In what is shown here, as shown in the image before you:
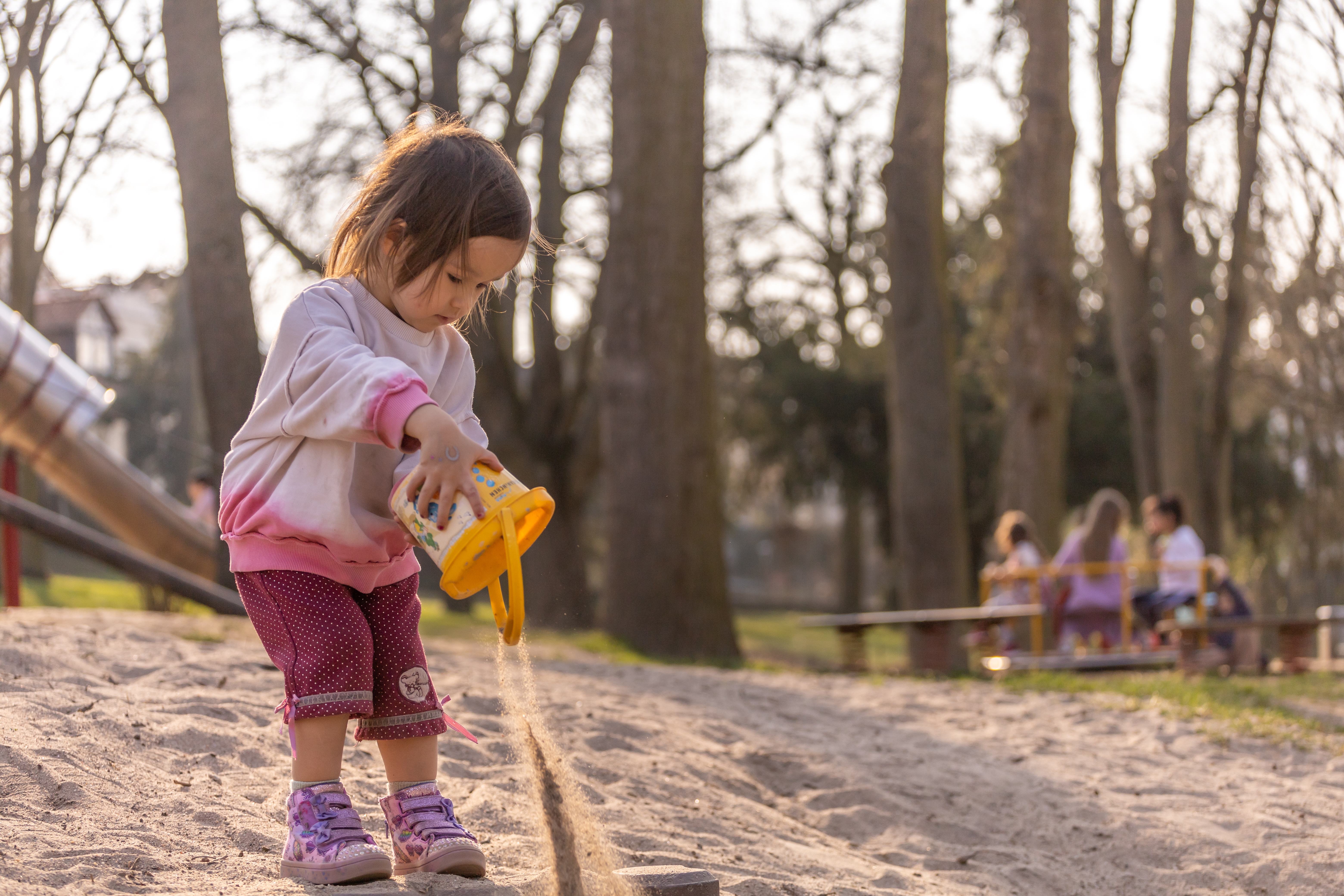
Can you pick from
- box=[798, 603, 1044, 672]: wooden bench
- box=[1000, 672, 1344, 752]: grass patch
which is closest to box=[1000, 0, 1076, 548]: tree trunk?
box=[798, 603, 1044, 672]: wooden bench

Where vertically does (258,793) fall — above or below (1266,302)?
below

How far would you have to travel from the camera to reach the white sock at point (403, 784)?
9.50 feet

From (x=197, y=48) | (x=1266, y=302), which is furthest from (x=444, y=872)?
(x=1266, y=302)

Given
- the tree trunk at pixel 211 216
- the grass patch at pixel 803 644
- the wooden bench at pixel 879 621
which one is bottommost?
the grass patch at pixel 803 644

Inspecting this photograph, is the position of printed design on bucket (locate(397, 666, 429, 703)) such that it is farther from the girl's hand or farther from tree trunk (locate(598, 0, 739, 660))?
tree trunk (locate(598, 0, 739, 660))


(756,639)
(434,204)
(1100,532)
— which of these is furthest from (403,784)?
(756,639)

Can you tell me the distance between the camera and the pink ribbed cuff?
2383 mm

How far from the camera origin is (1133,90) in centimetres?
1538

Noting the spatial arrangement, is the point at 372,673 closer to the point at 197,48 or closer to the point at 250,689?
the point at 250,689

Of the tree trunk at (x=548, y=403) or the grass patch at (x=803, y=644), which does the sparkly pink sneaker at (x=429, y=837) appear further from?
the tree trunk at (x=548, y=403)

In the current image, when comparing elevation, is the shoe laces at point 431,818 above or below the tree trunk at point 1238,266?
below

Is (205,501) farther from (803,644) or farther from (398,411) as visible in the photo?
(398,411)

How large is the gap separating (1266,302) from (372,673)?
17.2m

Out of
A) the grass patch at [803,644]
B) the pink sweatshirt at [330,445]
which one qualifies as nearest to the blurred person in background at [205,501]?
the grass patch at [803,644]
